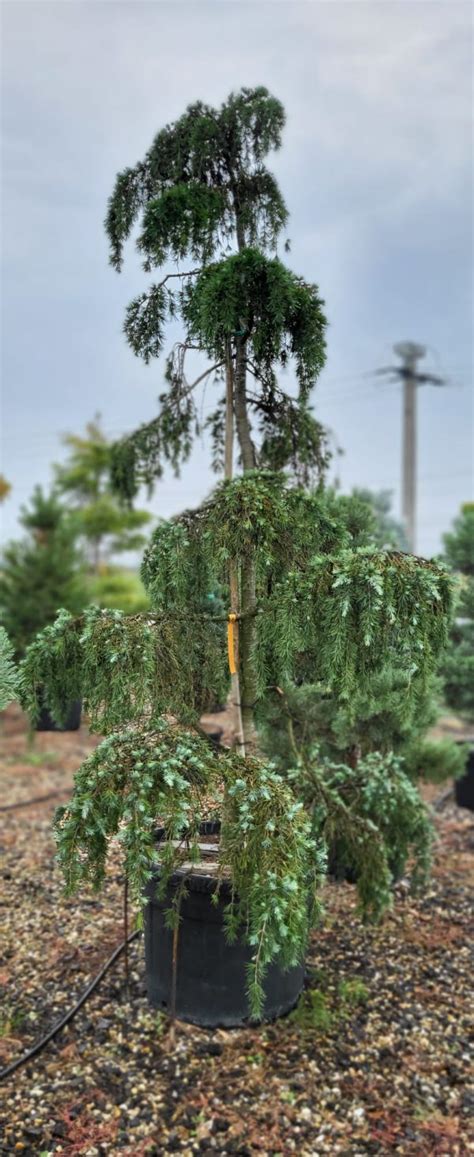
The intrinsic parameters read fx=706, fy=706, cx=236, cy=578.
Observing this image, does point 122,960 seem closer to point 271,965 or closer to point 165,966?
point 165,966

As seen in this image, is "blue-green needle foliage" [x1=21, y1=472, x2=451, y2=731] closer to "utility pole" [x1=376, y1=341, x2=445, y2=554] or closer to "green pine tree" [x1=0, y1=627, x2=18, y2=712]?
"green pine tree" [x1=0, y1=627, x2=18, y2=712]

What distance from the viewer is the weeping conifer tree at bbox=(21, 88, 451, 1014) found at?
211 centimetres

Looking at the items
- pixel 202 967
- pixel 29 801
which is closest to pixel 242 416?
pixel 202 967

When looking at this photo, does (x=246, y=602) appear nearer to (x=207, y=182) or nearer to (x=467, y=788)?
(x=207, y=182)

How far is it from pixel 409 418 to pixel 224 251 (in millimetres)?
10448

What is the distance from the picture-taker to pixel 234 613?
2.61 m

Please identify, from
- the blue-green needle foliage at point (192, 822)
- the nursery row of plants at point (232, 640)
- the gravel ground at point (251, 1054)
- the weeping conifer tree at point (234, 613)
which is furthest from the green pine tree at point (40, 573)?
the blue-green needle foliage at point (192, 822)

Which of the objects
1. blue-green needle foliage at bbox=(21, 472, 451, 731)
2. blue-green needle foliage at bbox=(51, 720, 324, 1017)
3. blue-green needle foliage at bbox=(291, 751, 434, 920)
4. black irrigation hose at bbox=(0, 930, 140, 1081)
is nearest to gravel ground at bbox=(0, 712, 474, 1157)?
black irrigation hose at bbox=(0, 930, 140, 1081)

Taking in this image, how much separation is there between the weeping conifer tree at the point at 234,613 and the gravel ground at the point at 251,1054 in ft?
1.71

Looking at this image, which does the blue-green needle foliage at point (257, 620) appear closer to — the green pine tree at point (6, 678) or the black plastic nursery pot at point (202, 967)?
the green pine tree at point (6, 678)

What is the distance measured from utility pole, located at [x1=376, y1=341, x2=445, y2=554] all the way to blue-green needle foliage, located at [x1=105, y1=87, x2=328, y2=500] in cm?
978

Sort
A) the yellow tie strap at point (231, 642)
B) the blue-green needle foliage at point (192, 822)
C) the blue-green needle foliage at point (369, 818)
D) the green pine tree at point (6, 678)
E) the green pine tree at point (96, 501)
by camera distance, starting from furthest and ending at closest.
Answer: the green pine tree at point (96, 501) → the blue-green needle foliage at point (369, 818) → the yellow tie strap at point (231, 642) → the green pine tree at point (6, 678) → the blue-green needle foliage at point (192, 822)

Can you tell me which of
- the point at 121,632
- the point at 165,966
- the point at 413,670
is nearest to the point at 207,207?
the point at 121,632

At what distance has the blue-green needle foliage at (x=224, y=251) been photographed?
244 centimetres
